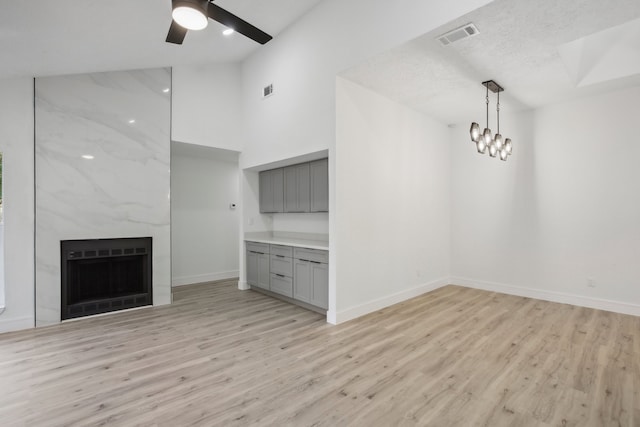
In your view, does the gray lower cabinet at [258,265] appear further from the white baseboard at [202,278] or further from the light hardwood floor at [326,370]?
the white baseboard at [202,278]

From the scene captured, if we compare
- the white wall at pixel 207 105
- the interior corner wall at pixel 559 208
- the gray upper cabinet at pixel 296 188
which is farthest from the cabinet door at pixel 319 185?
the interior corner wall at pixel 559 208

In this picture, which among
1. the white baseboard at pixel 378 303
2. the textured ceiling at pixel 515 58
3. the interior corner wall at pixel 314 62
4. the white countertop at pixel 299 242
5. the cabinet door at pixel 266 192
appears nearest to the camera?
the textured ceiling at pixel 515 58

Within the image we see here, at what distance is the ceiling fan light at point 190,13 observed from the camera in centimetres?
225

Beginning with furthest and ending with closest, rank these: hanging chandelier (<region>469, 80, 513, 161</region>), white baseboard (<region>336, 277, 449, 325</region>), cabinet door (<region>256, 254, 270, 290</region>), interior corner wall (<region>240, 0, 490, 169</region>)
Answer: cabinet door (<region>256, 254, 270, 290</region>) → hanging chandelier (<region>469, 80, 513, 161</region>) → white baseboard (<region>336, 277, 449, 325</region>) → interior corner wall (<region>240, 0, 490, 169</region>)

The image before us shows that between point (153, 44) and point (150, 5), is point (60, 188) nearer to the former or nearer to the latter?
point (153, 44)

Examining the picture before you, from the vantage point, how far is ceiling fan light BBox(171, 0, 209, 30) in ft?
7.38

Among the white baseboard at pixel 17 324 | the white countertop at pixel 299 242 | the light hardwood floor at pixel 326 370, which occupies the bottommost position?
the light hardwood floor at pixel 326 370

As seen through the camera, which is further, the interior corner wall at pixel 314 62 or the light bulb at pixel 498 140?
the light bulb at pixel 498 140

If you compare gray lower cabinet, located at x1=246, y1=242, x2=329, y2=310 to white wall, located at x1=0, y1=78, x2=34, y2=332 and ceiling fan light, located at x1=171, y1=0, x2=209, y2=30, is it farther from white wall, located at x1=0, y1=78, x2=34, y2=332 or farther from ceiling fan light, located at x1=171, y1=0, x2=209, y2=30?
white wall, located at x1=0, y1=78, x2=34, y2=332

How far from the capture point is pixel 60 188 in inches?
151

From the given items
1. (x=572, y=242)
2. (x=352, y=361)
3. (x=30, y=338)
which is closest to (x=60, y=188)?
(x=30, y=338)

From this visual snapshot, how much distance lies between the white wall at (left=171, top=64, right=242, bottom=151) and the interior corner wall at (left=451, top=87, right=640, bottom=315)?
421cm

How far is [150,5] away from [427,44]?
2715mm

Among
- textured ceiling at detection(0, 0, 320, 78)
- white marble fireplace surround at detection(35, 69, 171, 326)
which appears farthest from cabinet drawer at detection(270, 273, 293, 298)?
textured ceiling at detection(0, 0, 320, 78)
